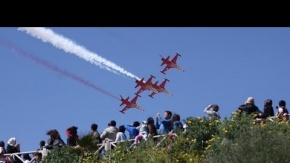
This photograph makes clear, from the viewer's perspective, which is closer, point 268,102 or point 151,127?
point 268,102

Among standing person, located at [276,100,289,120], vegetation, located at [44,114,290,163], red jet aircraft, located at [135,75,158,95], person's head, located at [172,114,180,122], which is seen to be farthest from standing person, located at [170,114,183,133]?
red jet aircraft, located at [135,75,158,95]

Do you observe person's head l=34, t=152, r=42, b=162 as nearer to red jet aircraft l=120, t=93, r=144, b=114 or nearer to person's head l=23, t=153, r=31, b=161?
person's head l=23, t=153, r=31, b=161

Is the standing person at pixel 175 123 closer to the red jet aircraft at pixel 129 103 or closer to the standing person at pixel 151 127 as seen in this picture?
the standing person at pixel 151 127

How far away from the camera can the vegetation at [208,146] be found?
1485 centimetres

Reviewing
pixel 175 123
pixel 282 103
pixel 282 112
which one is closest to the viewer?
pixel 282 103

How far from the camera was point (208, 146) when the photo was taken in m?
16.5

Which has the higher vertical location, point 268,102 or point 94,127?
point 268,102

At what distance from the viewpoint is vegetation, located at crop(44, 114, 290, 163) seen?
14.9m

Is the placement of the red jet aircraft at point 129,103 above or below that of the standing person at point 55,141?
above

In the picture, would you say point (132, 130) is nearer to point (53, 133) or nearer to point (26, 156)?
point (53, 133)

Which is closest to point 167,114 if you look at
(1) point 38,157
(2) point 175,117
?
(2) point 175,117

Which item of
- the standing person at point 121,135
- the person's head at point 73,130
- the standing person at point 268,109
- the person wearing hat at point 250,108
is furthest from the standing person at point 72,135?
the standing person at point 268,109
